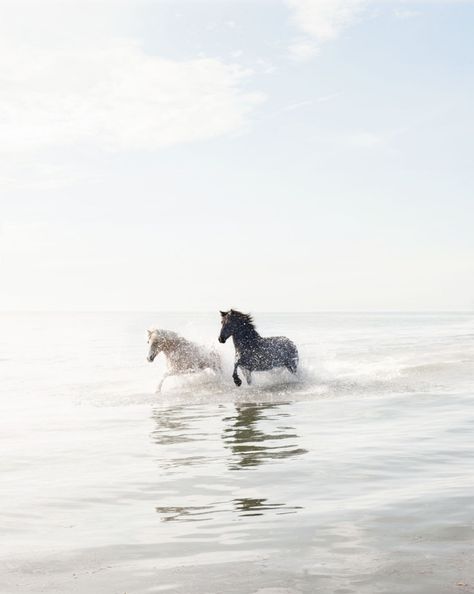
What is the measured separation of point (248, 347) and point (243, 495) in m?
11.1

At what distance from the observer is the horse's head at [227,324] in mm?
17969

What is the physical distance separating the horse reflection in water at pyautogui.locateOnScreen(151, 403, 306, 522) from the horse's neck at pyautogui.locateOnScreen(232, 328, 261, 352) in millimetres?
3219

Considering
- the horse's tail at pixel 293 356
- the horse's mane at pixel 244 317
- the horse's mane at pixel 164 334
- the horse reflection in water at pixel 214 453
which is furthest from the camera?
the horse's tail at pixel 293 356

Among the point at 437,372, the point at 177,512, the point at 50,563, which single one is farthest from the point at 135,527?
the point at 437,372

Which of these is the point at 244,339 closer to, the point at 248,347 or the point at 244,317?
the point at 248,347

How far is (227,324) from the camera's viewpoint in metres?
18.1

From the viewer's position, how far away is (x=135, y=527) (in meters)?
6.21

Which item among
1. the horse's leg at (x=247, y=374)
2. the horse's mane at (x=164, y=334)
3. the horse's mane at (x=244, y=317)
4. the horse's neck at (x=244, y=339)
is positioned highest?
the horse's mane at (x=244, y=317)

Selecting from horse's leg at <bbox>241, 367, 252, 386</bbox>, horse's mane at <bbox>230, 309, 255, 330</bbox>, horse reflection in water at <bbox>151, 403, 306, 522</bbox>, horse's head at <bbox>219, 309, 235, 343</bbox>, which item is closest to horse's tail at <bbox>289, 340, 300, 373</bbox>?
horse's mane at <bbox>230, 309, 255, 330</bbox>

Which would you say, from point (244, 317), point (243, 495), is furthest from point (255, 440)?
point (244, 317)

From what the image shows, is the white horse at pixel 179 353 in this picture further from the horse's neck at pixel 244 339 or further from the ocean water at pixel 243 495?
the ocean water at pixel 243 495

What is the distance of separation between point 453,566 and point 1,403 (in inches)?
584

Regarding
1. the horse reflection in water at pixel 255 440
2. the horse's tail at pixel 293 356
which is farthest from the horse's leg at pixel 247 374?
the horse reflection in water at pixel 255 440

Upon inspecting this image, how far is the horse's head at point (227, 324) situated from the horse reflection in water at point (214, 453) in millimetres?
3172
